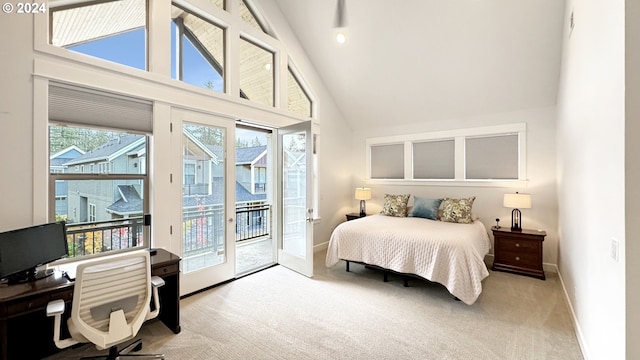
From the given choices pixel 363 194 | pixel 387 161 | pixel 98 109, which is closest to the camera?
pixel 98 109

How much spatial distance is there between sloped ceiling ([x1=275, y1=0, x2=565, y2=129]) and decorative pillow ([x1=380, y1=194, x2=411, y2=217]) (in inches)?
63.3

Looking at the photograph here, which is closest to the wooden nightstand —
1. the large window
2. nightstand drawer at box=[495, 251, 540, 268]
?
nightstand drawer at box=[495, 251, 540, 268]

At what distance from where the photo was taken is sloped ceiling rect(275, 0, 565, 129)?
11.4ft

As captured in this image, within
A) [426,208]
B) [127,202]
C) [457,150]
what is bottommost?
[426,208]

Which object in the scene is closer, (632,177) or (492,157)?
(632,177)

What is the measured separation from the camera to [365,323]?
269 centimetres

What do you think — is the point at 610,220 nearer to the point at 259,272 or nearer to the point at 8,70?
the point at 259,272

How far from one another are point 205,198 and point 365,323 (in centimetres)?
242

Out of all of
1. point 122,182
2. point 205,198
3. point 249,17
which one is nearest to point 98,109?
point 122,182

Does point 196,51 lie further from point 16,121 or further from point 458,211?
point 458,211

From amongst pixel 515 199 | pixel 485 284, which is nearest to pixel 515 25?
pixel 515 199

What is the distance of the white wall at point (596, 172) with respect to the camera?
1.47 metres

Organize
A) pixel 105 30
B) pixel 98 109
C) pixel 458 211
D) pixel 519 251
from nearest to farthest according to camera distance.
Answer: pixel 98 109 < pixel 105 30 < pixel 519 251 < pixel 458 211

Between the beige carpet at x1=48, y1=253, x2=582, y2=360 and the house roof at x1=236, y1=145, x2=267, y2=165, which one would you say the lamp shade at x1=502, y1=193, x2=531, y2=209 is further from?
the house roof at x1=236, y1=145, x2=267, y2=165
